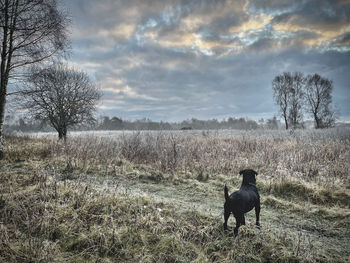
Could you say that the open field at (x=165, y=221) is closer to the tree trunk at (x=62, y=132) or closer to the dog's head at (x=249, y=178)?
the dog's head at (x=249, y=178)

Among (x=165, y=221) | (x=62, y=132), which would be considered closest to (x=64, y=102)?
(x=62, y=132)

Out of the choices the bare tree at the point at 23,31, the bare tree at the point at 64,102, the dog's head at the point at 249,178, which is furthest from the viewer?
the bare tree at the point at 64,102

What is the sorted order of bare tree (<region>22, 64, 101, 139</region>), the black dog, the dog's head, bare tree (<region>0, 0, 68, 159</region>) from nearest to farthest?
the black dog → the dog's head → bare tree (<region>0, 0, 68, 159</region>) → bare tree (<region>22, 64, 101, 139</region>)

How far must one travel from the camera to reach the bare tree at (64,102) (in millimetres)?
14148

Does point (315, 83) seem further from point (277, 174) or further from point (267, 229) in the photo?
point (267, 229)

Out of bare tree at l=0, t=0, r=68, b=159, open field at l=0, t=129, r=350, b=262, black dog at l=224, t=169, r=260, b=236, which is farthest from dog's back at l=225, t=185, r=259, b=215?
bare tree at l=0, t=0, r=68, b=159

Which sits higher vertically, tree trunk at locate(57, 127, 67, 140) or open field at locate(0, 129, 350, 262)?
tree trunk at locate(57, 127, 67, 140)

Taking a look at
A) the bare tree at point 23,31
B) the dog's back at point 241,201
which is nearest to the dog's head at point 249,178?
the dog's back at point 241,201

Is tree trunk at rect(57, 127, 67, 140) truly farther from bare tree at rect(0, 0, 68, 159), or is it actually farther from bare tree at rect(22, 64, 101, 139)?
bare tree at rect(0, 0, 68, 159)

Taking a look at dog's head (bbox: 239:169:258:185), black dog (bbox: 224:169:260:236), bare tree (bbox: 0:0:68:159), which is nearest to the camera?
black dog (bbox: 224:169:260:236)

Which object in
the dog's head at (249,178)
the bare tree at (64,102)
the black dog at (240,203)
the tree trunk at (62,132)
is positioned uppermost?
the bare tree at (64,102)

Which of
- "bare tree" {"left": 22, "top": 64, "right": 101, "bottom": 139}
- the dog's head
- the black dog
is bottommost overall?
the black dog

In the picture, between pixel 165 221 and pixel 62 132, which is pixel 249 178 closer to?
pixel 165 221

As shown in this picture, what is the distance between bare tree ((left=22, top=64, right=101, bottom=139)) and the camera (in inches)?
557
